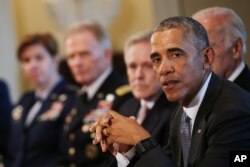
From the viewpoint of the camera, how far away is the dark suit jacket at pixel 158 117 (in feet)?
7.82

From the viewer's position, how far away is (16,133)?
140 inches

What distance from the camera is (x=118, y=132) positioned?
5.75 feet

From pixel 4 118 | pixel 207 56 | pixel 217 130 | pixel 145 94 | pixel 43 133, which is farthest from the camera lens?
pixel 4 118

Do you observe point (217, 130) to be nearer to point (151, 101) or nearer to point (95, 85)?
point (151, 101)

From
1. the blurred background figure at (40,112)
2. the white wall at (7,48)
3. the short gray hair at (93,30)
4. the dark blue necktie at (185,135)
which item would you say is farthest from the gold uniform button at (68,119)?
the white wall at (7,48)

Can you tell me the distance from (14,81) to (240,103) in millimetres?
3520

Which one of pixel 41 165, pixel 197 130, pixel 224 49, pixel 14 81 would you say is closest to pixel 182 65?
pixel 197 130

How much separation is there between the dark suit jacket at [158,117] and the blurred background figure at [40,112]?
27.6 inches

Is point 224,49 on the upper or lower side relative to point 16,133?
upper

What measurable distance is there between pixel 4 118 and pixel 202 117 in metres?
2.17

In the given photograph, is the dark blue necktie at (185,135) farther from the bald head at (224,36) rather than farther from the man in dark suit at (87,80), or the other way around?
the man in dark suit at (87,80)

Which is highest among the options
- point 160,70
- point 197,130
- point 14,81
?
point 160,70

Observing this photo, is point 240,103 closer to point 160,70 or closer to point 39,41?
point 160,70

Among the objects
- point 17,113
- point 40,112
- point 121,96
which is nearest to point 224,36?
point 121,96
